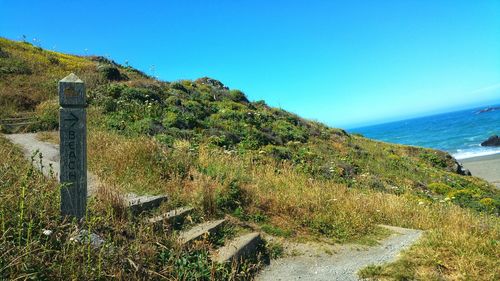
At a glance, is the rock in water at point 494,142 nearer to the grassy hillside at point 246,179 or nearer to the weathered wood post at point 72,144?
the grassy hillside at point 246,179

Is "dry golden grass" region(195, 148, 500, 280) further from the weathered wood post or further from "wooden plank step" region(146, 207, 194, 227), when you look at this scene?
the weathered wood post

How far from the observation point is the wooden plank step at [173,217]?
5387 mm

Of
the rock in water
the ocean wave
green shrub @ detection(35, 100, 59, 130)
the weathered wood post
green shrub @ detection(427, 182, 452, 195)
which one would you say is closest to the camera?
the weathered wood post

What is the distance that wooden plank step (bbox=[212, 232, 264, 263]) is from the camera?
4992mm

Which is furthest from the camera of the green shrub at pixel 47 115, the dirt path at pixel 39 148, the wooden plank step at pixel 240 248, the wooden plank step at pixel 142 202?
the green shrub at pixel 47 115

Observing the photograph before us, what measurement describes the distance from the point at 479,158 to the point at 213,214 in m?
40.8

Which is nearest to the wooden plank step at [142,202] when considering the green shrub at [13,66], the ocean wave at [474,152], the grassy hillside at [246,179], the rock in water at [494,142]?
the grassy hillside at [246,179]

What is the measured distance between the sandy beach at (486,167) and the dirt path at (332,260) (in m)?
24.8

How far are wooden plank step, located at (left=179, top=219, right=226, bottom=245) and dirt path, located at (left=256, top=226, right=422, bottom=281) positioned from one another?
963 millimetres

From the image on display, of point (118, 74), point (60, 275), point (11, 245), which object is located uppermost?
point (118, 74)

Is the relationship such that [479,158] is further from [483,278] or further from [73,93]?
[73,93]

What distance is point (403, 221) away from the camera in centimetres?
769

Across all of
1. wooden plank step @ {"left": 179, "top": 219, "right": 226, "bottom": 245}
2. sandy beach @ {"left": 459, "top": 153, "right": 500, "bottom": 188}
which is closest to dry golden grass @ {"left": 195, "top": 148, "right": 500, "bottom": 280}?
wooden plank step @ {"left": 179, "top": 219, "right": 226, "bottom": 245}

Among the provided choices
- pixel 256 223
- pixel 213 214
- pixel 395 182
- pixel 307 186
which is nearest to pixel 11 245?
pixel 213 214
